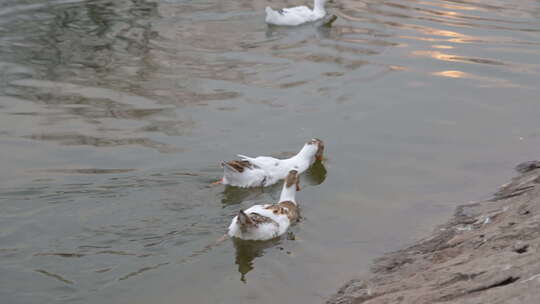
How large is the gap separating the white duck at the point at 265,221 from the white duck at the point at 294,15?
801 centimetres

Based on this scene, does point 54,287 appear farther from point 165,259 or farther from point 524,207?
point 524,207

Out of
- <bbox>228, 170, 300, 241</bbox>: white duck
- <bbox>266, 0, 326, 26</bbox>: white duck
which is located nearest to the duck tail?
<bbox>266, 0, 326, 26</bbox>: white duck

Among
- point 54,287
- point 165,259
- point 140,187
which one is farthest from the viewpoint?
point 140,187

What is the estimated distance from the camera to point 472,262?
612cm

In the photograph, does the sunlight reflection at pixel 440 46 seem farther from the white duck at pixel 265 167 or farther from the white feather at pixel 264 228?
the white feather at pixel 264 228

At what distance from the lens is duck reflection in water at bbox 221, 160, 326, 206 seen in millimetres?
9383

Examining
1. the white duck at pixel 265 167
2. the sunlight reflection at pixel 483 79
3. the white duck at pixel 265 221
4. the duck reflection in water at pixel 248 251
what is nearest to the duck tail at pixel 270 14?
the sunlight reflection at pixel 483 79

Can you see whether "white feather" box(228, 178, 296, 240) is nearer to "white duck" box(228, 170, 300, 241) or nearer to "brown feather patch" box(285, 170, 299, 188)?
"white duck" box(228, 170, 300, 241)

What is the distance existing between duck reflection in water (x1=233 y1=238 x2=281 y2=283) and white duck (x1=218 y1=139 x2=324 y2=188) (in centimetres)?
138

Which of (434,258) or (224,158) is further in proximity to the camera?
(224,158)

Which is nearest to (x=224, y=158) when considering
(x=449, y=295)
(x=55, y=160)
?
(x=55, y=160)

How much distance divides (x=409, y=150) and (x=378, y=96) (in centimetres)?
222

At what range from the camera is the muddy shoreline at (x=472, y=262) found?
536 cm

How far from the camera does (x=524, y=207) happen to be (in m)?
7.39
